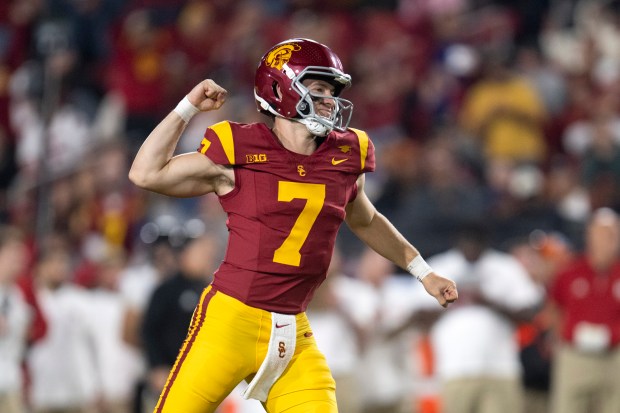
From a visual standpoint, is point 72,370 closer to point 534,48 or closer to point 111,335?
point 111,335

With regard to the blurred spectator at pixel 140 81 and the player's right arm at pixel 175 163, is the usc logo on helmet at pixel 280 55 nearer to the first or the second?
the player's right arm at pixel 175 163

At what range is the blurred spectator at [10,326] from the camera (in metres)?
8.94

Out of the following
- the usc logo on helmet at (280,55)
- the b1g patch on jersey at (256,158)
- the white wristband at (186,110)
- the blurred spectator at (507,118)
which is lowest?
the blurred spectator at (507,118)

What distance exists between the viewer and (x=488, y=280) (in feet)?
30.6

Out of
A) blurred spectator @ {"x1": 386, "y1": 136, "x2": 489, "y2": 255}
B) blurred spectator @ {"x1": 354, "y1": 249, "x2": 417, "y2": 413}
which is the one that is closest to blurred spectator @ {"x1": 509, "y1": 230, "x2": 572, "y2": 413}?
blurred spectator @ {"x1": 354, "y1": 249, "x2": 417, "y2": 413}

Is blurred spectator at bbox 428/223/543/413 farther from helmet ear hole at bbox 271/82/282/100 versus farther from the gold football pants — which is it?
helmet ear hole at bbox 271/82/282/100

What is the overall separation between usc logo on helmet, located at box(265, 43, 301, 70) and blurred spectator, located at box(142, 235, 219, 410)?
11.7 feet

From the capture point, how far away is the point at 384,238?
5402 mm

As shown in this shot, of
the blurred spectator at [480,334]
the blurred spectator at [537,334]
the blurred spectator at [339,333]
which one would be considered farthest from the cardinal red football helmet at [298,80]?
the blurred spectator at [537,334]

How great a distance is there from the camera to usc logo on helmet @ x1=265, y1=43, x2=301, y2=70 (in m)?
5.04

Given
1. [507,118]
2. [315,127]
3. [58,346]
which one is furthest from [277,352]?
[507,118]

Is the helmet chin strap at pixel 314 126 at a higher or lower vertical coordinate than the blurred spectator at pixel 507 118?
higher

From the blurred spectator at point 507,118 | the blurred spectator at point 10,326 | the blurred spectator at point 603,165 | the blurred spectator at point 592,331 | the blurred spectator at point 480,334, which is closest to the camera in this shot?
the blurred spectator at point 10,326

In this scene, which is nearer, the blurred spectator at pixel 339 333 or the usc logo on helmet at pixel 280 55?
the usc logo on helmet at pixel 280 55
